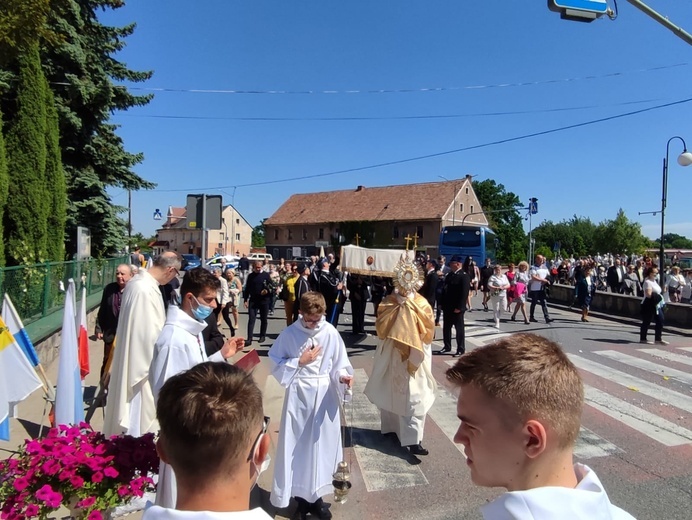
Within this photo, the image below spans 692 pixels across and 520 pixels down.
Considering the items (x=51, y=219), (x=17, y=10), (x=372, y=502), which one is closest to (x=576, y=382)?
(x=372, y=502)

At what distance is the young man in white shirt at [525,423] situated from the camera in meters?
1.26

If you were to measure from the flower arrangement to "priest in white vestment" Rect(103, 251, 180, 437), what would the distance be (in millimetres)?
1442

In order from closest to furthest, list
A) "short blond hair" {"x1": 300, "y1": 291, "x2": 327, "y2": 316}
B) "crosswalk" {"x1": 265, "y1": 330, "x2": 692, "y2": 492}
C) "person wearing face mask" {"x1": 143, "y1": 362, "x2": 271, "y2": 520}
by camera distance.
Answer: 1. "person wearing face mask" {"x1": 143, "y1": 362, "x2": 271, "y2": 520}
2. "short blond hair" {"x1": 300, "y1": 291, "x2": 327, "y2": 316}
3. "crosswalk" {"x1": 265, "y1": 330, "x2": 692, "y2": 492}

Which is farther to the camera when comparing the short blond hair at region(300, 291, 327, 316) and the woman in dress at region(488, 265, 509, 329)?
the woman in dress at region(488, 265, 509, 329)

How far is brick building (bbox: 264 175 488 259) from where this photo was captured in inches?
2164

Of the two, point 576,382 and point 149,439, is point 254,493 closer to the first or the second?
point 149,439

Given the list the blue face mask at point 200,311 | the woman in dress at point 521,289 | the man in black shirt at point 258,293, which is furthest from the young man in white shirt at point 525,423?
the woman in dress at point 521,289

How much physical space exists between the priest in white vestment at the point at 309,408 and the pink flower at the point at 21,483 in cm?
220

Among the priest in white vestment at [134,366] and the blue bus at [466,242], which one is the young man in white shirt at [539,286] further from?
the blue bus at [466,242]

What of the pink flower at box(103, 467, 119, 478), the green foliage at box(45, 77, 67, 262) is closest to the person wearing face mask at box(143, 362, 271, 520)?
the pink flower at box(103, 467, 119, 478)

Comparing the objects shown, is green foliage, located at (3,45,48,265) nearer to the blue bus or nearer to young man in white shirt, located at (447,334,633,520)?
young man in white shirt, located at (447,334,633,520)

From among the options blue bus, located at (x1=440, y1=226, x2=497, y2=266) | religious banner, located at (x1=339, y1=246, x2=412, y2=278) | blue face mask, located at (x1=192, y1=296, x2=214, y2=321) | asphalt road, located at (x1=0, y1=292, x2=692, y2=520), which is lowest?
asphalt road, located at (x1=0, y1=292, x2=692, y2=520)

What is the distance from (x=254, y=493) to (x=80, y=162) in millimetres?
16023

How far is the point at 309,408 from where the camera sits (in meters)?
4.06
